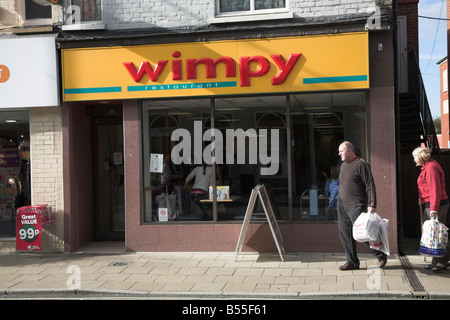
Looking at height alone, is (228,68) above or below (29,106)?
above

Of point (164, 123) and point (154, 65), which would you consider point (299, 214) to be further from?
point (154, 65)

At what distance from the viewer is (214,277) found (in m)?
7.47

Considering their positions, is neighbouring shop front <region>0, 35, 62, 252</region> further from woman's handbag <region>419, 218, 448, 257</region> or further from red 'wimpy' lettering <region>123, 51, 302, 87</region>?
woman's handbag <region>419, 218, 448, 257</region>

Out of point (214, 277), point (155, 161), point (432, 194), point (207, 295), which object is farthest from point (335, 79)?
point (207, 295)

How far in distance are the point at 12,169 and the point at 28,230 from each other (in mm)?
1753

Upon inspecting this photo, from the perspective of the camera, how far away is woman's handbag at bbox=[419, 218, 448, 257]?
7.18 meters

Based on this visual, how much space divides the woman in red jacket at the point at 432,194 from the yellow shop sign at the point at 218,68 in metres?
1.74

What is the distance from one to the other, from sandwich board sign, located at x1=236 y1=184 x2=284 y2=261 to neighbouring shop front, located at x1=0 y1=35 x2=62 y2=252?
379cm

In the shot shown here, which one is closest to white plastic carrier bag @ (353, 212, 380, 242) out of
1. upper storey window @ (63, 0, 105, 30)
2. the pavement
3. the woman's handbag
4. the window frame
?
the pavement

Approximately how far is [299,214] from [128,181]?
324 centimetres

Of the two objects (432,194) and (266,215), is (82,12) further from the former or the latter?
(432,194)

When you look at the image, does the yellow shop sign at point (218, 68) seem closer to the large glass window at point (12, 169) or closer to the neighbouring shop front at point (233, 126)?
the neighbouring shop front at point (233, 126)

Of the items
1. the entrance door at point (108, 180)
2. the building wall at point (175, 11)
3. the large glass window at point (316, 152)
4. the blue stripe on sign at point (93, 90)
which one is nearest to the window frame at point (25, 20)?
the building wall at point (175, 11)

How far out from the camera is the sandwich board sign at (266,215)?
27.0 ft
